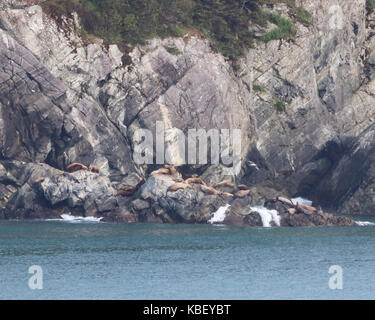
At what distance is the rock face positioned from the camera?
10162 cm

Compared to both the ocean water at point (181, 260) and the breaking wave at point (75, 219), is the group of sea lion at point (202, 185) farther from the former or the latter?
the breaking wave at point (75, 219)

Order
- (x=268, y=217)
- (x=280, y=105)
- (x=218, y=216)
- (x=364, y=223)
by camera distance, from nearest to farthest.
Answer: (x=218, y=216) → (x=268, y=217) → (x=364, y=223) → (x=280, y=105)

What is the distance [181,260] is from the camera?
3061 inches

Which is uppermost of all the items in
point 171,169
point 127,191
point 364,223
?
point 171,169

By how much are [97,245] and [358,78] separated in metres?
59.8

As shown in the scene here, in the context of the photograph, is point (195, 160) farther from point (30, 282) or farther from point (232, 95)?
point (30, 282)

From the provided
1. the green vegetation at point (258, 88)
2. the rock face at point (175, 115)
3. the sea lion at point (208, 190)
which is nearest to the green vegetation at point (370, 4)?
the rock face at point (175, 115)

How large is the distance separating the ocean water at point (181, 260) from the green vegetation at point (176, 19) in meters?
28.0

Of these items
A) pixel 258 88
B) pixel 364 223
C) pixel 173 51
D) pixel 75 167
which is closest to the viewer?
pixel 364 223

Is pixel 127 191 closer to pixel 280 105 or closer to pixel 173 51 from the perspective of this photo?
pixel 173 51

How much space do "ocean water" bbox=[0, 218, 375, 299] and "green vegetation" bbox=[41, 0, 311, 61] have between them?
27963 millimetres

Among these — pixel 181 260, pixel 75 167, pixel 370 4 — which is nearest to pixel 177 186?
pixel 75 167

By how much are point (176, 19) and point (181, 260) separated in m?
53.8
